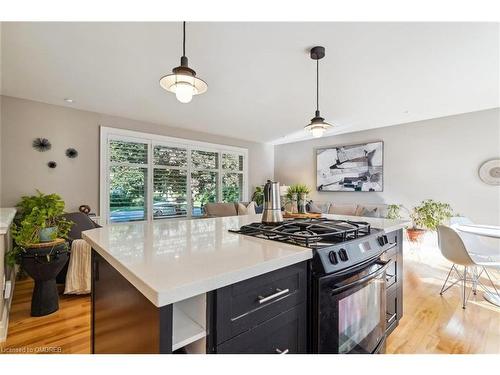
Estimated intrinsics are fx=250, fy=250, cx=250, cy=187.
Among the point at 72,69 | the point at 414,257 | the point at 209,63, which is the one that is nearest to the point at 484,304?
the point at 414,257

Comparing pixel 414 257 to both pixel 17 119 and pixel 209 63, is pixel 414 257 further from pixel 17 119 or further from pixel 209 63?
pixel 17 119

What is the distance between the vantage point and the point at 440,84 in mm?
2912

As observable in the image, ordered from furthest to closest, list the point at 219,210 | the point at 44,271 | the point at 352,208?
the point at 219,210, the point at 352,208, the point at 44,271

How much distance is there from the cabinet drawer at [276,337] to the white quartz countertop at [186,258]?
0.19m

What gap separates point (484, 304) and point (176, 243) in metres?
3.09

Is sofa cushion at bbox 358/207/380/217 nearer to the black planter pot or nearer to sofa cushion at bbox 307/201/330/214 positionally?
sofa cushion at bbox 307/201/330/214

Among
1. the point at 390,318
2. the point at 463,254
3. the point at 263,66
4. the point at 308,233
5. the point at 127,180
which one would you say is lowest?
the point at 390,318

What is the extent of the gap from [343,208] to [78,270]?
452 cm

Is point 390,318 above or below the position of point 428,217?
below

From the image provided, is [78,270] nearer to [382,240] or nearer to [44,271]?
[44,271]

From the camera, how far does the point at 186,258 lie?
0.93 meters

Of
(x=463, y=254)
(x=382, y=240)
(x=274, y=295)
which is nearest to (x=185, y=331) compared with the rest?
(x=274, y=295)

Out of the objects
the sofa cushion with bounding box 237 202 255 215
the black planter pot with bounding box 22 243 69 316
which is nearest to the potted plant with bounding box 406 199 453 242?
the sofa cushion with bounding box 237 202 255 215

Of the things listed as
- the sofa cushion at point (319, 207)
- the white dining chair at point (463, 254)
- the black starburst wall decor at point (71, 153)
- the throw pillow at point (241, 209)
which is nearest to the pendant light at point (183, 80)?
the white dining chair at point (463, 254)
